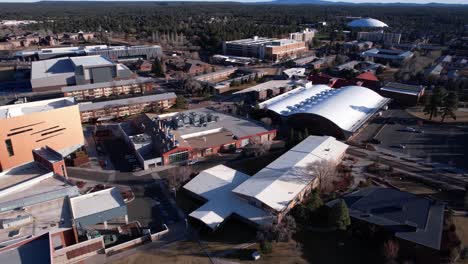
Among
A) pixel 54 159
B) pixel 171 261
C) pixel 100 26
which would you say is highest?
pixel 100 26

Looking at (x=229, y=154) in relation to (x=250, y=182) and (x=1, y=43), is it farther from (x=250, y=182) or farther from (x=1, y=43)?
(x=1, y=43)

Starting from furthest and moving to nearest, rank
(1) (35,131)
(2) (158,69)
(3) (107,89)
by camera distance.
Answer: (2) (158,69)
(3) (107,89)
(1) (35,131)

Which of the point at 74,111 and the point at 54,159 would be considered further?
the point at 74,111

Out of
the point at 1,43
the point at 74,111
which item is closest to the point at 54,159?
the point at 74,111

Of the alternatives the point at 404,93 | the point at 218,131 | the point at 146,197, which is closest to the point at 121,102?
the point at 218,131

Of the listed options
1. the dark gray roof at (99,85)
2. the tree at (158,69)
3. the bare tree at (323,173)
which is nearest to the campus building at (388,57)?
the tree at (158,69)

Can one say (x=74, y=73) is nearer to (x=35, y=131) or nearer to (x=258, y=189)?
(x=35, y=131)

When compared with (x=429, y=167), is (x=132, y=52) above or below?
above
